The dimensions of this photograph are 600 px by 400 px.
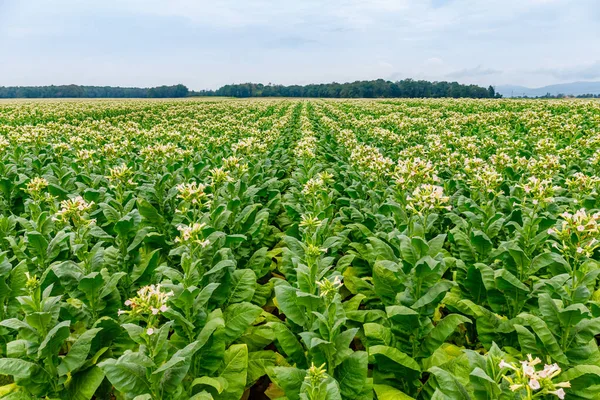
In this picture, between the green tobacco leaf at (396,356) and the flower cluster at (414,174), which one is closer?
the green tobacco leaf at (396,356)

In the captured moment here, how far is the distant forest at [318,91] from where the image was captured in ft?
304

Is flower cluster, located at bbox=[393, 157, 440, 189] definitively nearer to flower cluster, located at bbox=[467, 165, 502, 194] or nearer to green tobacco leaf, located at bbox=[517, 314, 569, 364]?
flower cluster, located at bbox=[467, 165, 502, 194]

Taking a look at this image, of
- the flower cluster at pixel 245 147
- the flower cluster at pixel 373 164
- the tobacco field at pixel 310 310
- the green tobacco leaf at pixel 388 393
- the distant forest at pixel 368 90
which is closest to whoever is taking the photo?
the tobacco field at pixel 310 310

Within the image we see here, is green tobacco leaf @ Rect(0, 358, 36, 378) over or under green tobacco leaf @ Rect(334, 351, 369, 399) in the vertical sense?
over

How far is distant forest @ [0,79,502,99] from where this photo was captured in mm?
92688

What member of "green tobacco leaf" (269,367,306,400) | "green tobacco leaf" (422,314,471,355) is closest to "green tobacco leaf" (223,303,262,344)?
"green tobacco leaf" (269,367,306,400)

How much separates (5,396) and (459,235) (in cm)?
455

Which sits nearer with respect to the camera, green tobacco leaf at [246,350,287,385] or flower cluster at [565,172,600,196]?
green tobacco leaf at [246,350,287,385]

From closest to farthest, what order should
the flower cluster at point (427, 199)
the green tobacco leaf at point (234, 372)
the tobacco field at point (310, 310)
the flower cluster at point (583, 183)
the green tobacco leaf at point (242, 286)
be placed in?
the tobacco field at point (310, 310), the green tobacco leaf at point (234, 372), the green tobacco leaf at point (242, 286), the flower cluster at point (427, 199), the flower cluster at point (583, 183)

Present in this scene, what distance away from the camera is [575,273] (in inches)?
137

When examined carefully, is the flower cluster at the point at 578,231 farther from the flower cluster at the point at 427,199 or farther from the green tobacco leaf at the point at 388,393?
the green tobacco leaf at the point at 388,393

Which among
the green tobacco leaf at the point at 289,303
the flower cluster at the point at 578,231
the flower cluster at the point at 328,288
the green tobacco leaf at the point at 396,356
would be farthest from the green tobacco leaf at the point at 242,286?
the flower cluster at the point at 578,231

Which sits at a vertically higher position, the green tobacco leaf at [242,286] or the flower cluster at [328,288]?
the flower cluster at [328,288]

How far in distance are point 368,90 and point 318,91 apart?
19802 millimetres
